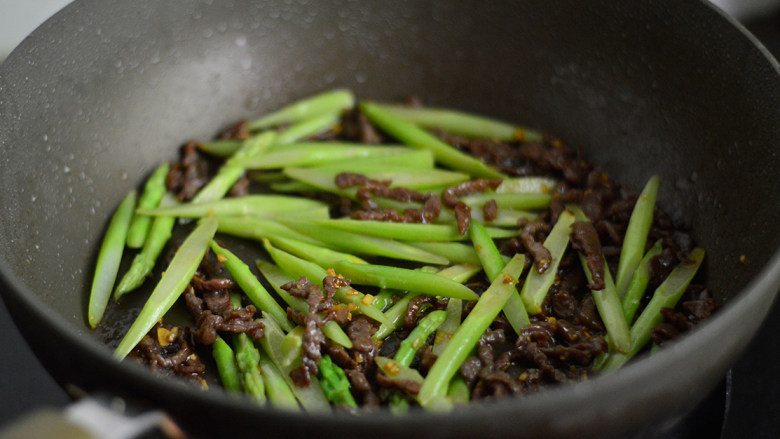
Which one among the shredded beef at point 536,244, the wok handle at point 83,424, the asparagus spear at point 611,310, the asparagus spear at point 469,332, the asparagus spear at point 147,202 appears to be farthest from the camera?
the asparagus spear at point 147,202

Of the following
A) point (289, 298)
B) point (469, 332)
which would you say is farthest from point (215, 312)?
point (469, 332)

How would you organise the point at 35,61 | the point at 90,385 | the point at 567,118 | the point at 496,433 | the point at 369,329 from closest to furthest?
the point at 496,433, the point at 90,385, the point at 369,329, the point at 35,61, the point at 567,118

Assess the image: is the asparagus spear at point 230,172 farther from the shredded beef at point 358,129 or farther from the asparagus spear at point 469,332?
the asparagus spear at point 469,332

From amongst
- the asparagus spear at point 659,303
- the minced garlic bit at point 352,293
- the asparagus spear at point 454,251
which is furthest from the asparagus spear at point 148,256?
the asparagus spear at point 659,303

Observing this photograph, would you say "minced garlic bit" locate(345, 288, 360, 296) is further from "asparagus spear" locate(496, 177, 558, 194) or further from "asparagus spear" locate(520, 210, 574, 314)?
"asparagus spear" locate(496, 177, 558, 194)

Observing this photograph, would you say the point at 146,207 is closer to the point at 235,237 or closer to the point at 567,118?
the point at 235,237

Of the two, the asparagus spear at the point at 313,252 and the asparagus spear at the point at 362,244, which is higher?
the asparagus spear at the point at 362,244

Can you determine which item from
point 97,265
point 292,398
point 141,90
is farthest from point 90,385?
point 141,90

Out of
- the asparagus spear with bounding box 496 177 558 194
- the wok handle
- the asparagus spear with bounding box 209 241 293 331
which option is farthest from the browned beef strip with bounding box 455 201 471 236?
the wok handle

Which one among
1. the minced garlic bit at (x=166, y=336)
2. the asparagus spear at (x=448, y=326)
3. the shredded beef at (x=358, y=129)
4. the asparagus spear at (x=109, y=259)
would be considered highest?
the shredded beef at (x=358, y=129)
